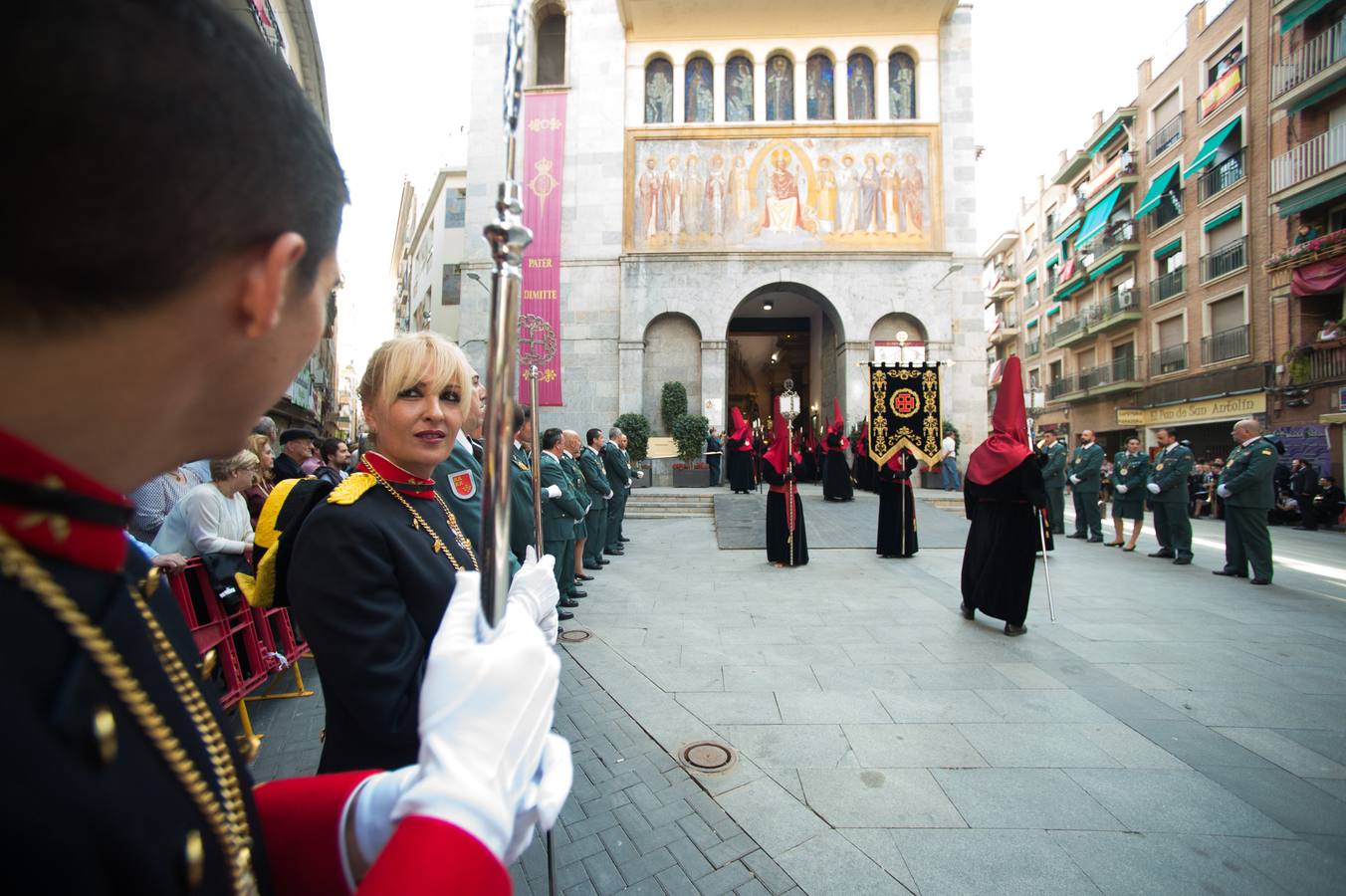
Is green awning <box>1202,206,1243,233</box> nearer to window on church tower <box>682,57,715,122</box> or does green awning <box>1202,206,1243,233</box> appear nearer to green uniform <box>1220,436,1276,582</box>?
window on church tower <box>682,57,715,122</box>

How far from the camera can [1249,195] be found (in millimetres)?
20156

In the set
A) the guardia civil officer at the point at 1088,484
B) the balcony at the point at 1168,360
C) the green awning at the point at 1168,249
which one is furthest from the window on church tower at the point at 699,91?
the balcony at the point at 1168,360

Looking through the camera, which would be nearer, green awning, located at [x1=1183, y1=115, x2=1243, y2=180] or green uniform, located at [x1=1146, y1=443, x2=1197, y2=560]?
green uniform, located at [x1=1146, y1=443, x2=1197, y2=560]

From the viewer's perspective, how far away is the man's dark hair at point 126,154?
1.54 feet

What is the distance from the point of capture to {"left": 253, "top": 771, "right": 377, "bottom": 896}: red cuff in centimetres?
90

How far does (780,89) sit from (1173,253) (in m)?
18.3

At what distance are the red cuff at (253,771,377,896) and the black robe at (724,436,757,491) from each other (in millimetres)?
14979

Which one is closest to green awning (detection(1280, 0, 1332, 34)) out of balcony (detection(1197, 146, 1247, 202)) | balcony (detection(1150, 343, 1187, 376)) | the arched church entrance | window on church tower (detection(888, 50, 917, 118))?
balcony (detection(1197, 146, 1247, 202))

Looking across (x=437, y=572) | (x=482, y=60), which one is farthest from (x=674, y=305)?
(x=437, y=572)

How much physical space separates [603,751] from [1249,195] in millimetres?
28162

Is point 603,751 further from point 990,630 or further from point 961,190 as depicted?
point 961,190

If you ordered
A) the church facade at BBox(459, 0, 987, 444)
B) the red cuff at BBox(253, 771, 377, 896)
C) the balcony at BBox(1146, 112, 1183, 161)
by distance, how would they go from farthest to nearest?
the balcony at BBox(1146, 112, 1183, 161) → the church facade at BBox(459, 0, 987, 444) → the red cuff at BBox(253, 771, 377, 896)

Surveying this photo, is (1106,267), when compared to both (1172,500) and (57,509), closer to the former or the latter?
(1172,500)

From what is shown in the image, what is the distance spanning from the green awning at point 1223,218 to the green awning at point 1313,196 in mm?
2435
